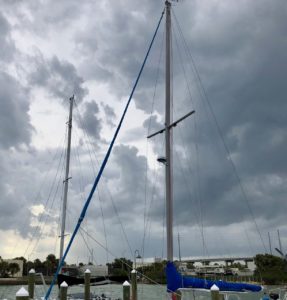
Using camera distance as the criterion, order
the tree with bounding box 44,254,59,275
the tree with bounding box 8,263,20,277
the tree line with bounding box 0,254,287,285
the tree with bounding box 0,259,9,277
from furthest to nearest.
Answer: the tree with bounding box 44,254,59,275
the tree with bounding box 8,263,20,277
the tree with bounding box 0,259,9,277
the tree line with bounding box 0,254,287,285

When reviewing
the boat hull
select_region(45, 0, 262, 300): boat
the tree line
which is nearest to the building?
the tree line

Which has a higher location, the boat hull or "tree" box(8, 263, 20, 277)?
"tree" box(8, 263, 20, 277)

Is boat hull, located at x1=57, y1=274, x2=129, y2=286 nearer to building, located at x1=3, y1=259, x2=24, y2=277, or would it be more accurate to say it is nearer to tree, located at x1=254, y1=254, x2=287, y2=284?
tree, located at x1=254, y1=254, x2=287, y2=284

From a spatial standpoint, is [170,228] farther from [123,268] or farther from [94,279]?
[94,279]

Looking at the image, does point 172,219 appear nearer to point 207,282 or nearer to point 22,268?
point 207,282

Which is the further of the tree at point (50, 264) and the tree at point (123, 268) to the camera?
the tree at point (50, 264)

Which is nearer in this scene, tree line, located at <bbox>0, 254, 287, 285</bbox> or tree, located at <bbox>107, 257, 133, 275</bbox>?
tree, located at <bbox>107, 257, 133, 275</bbox>

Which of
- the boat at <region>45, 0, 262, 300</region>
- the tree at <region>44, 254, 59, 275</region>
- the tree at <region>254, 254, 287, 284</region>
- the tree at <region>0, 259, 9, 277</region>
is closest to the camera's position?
the boat at <region>45, 0, 262, 300</region>

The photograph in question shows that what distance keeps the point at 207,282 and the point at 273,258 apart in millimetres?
113899

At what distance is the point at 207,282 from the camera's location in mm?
19719

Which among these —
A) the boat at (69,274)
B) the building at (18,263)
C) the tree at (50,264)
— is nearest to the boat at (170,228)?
the boat at (69,274)

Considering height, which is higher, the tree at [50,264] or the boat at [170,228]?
the tree at [50,264]

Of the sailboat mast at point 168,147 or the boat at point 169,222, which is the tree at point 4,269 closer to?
the boat at point 169,222

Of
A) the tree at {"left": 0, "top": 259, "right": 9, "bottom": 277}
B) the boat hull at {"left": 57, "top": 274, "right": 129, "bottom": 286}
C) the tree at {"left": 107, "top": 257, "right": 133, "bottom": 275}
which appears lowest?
the boat hull at {"left": 57, "top": 274, "right": 129, "bottom": 286}
